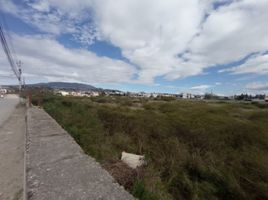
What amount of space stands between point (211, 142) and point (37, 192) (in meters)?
6.29

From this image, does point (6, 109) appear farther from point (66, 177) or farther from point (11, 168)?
point (66, 177)

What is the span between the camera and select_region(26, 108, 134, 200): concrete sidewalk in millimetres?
2363

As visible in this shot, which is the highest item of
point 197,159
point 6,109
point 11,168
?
point 197,159

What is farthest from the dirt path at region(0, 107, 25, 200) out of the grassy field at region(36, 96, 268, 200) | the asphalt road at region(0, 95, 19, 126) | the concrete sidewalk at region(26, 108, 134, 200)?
the asphalt road at region(0, 95, 19, 126)

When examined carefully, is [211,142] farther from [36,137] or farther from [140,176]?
[36,137]

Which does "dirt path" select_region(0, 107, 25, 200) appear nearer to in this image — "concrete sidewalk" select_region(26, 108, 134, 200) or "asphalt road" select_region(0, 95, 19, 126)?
"concrete sidewalk" select_region(26, 108, 134, 200)

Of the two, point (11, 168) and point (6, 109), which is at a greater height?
point (11, 168)

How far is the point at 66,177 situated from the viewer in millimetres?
2785

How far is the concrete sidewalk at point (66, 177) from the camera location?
93.0 inches

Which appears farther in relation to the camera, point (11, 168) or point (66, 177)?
point (11, 168)

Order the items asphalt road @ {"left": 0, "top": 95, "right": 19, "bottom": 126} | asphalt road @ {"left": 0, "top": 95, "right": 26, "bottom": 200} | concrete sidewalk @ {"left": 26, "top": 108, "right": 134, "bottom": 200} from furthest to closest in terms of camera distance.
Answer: asphalt road @ {"left": 0, "top": 95, "right": 19, "bottom": 126} < asphalt road @ {"left": 0, "top": 95, "right": 26, "bottom": 200} < concrete sidewalk @ {"left": 26, "top": 108, "right": 134, "bottom": 200}

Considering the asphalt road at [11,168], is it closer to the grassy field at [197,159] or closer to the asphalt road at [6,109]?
the grassy field at [197,159]

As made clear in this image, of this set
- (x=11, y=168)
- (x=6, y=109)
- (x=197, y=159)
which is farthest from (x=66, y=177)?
(x=6, y=109)

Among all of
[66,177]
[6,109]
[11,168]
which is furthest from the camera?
[6,109]
